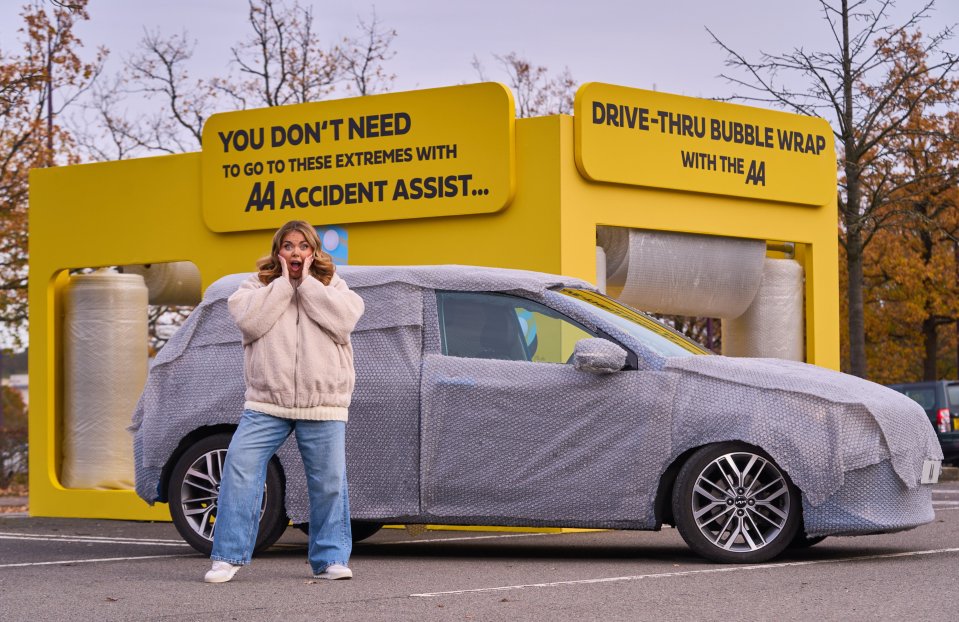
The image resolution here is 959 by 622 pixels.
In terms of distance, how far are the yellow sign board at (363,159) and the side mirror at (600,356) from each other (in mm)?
3661

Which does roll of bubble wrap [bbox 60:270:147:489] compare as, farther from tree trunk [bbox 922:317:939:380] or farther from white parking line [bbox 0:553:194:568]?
tree trunk [bbox 922:317:939:380]

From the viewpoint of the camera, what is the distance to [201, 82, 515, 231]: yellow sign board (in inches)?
474

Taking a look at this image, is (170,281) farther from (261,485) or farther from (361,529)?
(261,485)

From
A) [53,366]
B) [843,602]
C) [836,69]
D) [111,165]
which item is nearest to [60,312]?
[53,366]

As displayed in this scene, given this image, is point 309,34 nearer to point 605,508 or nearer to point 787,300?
point 787,300

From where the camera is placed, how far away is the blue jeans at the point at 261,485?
7.39 meters

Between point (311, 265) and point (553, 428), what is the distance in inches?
71.9

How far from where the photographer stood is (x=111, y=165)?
13789 millimetres

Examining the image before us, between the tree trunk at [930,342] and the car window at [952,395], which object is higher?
the tree trunk at [930,342]

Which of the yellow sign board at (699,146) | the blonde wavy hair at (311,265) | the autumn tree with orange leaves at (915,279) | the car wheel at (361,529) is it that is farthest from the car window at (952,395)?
the blonde wavy hair at (311,265)

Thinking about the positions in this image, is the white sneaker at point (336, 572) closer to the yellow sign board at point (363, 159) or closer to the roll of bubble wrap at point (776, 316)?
the yellow sign board at point (363, 159)

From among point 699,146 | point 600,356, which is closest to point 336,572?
point 600,356

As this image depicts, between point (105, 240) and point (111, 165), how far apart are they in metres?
0.66

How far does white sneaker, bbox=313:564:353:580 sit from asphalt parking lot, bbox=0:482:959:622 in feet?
0.27
